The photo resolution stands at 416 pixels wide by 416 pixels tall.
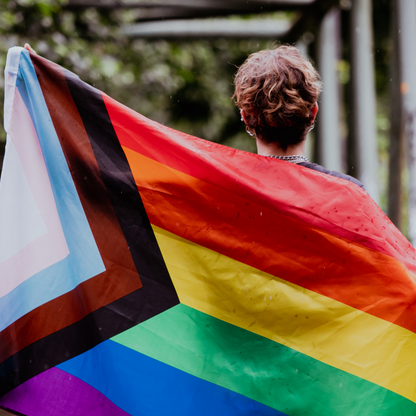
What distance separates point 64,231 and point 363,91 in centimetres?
497

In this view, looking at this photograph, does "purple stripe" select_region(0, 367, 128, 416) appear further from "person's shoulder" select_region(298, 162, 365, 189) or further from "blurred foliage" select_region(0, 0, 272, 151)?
"blurred foliage" select_region(0, 0, 272, 151)

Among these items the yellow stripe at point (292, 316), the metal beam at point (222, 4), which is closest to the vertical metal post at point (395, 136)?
the metal beam at point (222, 4)

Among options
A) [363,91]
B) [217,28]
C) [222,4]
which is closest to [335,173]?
[363,91]

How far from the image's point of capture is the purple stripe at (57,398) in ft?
5.16

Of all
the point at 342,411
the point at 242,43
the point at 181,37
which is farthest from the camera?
the point at 242,43

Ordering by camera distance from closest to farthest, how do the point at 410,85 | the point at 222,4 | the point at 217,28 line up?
the point at 410,85 → the point at 222,4 → the point at 217,28

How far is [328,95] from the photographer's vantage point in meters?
6.62

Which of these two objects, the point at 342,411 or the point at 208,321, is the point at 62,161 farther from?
the point at 342,411

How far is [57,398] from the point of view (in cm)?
158

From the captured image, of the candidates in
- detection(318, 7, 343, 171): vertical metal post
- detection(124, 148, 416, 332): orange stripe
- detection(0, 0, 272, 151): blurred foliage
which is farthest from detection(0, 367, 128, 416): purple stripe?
detection(318, 7, 343, 171): vertical metal post

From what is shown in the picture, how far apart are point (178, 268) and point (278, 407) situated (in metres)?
0.61

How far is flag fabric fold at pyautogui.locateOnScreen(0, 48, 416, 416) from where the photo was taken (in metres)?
1.52

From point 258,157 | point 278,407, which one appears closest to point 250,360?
point 278,407

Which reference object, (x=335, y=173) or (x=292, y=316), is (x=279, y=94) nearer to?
(x=335, y=173)
